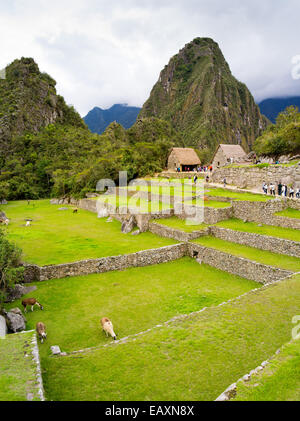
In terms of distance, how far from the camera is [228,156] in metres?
31.9

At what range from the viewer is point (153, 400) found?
5328 millimetres

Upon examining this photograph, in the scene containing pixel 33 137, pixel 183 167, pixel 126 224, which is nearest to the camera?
pixel 126 224

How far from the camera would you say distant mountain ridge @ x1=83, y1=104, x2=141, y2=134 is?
115 meters

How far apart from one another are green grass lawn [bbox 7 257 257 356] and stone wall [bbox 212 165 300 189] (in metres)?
10.4

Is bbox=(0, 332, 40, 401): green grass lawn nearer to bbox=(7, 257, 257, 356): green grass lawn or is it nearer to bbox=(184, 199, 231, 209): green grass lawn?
bbox=(7, 257, 257, 356): green grass lawn

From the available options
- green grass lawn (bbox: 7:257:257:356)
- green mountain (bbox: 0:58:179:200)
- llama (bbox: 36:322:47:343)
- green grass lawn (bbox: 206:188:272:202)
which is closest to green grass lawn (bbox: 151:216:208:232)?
green grass lawn (bbox: 7:257:257:356)

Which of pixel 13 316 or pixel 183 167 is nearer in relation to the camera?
pixel 13 316

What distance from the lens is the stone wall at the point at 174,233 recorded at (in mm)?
15820

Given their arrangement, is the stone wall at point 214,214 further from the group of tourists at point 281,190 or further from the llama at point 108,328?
the llama at point 108,328

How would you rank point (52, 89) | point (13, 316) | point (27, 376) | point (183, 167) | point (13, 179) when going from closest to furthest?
point (27, 376) → point (13, 316) → point (183, 167) → point (13, 179) → point (52, 89)

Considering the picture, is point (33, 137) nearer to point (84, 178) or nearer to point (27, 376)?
point (84, 178)

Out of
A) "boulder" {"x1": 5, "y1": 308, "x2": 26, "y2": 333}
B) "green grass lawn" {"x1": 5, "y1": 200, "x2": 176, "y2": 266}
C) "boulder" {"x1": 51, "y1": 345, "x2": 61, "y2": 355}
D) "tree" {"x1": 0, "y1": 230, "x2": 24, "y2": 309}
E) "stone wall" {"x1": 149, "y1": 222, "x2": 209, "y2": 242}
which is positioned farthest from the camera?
"stone wall" {"x1": 149, "y1": 222, "x2": 209, "y2": 242}
